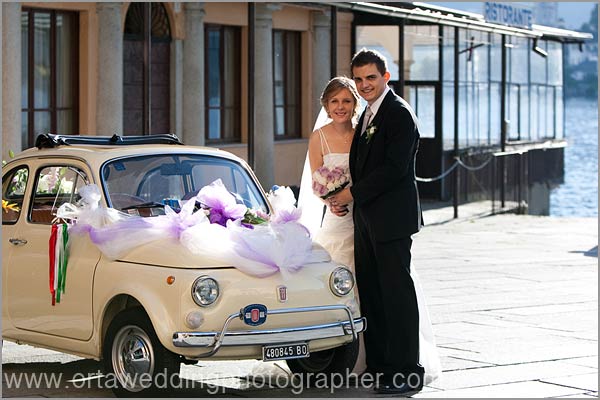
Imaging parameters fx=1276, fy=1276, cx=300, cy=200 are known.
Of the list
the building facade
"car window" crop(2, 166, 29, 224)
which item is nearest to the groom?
"car window" crop(2, 166, 29, 224)

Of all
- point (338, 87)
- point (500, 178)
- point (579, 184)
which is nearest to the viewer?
point (338, 87)

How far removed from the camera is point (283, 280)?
8.02 m

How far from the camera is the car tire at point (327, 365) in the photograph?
28.0 ft

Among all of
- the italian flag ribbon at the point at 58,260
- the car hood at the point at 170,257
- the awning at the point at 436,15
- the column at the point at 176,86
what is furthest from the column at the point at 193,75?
the car hood at the point at 170,257

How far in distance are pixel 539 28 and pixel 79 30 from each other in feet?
54.7

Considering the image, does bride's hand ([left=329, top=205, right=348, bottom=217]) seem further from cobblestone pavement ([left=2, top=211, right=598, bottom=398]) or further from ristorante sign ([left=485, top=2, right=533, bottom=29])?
ristorante sign ([left=485, top=2, right=533, bottom=29])

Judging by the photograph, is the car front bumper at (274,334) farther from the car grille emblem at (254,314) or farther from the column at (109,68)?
the column at (109,68)

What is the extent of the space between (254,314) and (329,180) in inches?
64.0

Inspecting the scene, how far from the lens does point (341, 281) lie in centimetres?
832

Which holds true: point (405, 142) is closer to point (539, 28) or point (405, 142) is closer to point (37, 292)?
point (37, 292)

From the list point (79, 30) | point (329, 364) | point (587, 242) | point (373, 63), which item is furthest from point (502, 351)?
point (79, 30)

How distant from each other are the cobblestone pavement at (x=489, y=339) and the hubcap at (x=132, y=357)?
24 cm

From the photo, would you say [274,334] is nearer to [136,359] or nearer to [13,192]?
[136,359]

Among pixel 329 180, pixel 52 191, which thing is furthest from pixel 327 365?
pixel 52 191
